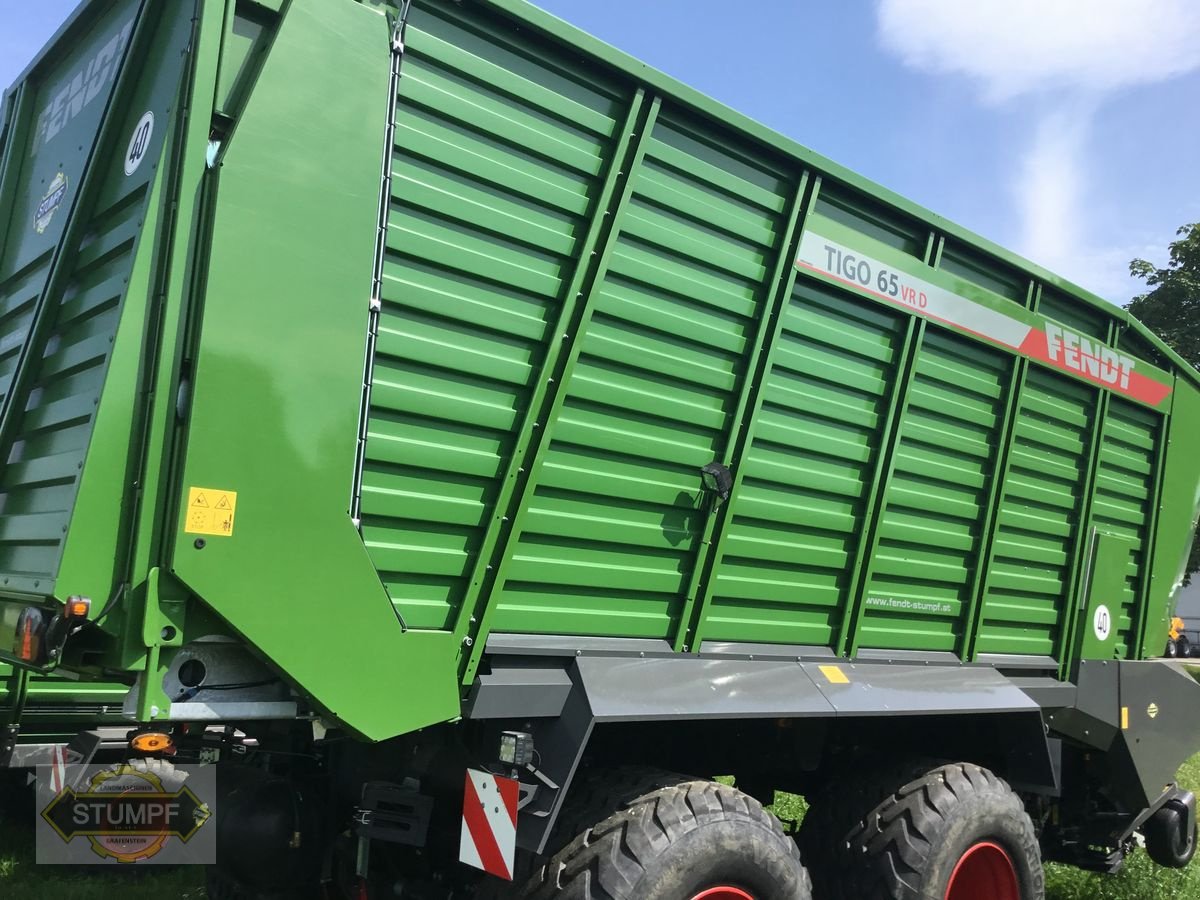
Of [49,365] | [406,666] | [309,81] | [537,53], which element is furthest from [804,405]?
[49,365]

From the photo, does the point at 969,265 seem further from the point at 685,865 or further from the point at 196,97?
the point at 196,97

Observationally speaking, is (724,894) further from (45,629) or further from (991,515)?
(991,515)

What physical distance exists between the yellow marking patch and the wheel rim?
1.08 metres

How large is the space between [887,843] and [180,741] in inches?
106

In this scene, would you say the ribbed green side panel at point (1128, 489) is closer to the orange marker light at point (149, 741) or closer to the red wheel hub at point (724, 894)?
the red wheel hub at point (724, 894)

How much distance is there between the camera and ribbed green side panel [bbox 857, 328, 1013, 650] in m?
4.30

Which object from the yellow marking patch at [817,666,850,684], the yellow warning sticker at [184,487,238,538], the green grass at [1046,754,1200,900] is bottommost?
the green grass at [1046,754,1200,900]

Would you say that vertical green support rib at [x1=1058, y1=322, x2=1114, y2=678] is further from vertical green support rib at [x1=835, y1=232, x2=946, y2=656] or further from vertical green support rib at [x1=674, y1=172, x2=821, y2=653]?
vertical green support rib at [x1=674, y1=172, x2=821, y2=653]

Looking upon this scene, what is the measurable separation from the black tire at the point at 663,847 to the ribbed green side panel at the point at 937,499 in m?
1.18

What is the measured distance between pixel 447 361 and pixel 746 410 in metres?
1.27

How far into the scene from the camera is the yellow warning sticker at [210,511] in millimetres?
2434

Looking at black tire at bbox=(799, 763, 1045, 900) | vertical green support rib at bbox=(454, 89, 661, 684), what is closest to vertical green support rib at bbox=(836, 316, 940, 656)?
black tire at bbox=(799, 763, 1045, 900)

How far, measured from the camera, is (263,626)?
2523 mm

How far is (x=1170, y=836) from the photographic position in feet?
18.7
